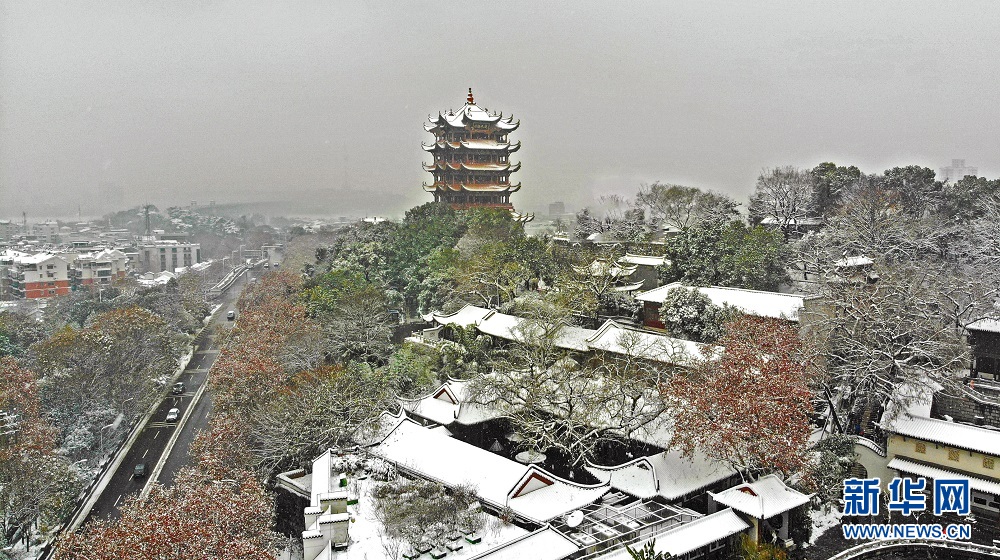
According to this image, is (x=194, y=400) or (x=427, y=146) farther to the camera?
(x=427, y=146)

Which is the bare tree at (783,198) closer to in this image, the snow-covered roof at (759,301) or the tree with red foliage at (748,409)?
the snow-covered roof at (759,301)

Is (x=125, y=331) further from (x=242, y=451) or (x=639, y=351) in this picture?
(x=639, y=351)

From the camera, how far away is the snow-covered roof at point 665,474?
13562 millimetres

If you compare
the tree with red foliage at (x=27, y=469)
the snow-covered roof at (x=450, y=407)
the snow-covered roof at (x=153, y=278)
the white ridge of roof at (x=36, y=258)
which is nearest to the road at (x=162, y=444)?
the tree with red foliage at (x=27, y=469)

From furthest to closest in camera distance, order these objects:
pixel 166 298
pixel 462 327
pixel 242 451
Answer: pixel 166 298 → pixel 462 327 → pixel 242 451

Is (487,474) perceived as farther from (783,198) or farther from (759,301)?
(783,198)

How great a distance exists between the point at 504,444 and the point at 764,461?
262 inches

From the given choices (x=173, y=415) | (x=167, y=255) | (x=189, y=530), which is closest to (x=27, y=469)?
(x=189, y=530)

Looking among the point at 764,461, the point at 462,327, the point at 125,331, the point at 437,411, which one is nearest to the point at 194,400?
the point at 125,331

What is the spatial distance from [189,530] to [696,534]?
7.81 m

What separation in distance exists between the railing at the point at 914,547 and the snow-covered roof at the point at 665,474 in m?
2.41

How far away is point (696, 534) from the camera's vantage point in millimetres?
12180

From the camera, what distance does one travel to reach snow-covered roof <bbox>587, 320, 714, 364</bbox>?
56.0 ft

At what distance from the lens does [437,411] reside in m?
18.2
